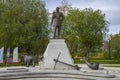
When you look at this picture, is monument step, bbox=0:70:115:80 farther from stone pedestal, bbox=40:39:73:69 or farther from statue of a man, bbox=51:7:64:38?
statue of a man, bbox=51:7:64:38

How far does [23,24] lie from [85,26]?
11.3 meters

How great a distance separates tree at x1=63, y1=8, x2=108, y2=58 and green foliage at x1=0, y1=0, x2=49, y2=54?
5.76 meters

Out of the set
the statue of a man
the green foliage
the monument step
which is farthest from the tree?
the monument step

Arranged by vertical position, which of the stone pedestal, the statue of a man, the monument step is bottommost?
the monument step

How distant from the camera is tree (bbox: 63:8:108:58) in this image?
180 feet

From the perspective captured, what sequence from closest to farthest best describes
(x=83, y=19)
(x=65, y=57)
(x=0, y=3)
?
(x=65, y=57), (x=0, y=3), (x=83, y=19)

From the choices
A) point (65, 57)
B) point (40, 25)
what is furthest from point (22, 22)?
point (65, 57)

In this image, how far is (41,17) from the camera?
164ft

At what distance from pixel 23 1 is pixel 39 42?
6.65m

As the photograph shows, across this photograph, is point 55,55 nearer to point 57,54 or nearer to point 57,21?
point 57,54

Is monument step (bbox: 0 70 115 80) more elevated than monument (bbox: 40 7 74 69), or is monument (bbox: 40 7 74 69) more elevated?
monument (bbox: 40 7 74 69)

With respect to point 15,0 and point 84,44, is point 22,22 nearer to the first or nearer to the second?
point 15,0

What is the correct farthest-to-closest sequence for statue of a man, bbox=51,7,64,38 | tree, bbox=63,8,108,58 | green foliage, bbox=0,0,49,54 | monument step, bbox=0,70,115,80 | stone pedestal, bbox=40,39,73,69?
tree, bbox=63,8,108,58 → green foliage, bbox=0,0,49,54 → statue of a man, bbox=51,7,64,38 → stone pedestal, bbox=40,39,73,69 → monument step, bbox=0,70,115,80

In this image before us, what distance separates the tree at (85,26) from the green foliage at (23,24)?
5.76m
